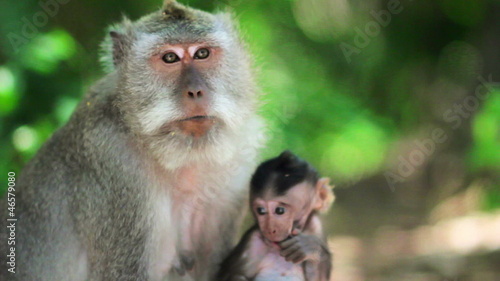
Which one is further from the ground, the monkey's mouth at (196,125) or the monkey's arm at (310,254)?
the monkey's mouth at (196,125)

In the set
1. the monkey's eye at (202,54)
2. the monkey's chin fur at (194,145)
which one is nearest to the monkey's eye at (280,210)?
the monkey's chin fur at (194,145)

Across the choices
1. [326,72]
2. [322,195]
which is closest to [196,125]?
[322,195]

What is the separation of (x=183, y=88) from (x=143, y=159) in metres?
0.58

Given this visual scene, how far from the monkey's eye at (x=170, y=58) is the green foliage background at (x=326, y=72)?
0.92 meters

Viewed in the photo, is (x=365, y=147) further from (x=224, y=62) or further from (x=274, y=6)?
(x=224, y=62)

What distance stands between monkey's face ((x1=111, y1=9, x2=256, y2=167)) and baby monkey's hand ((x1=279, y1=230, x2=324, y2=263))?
2.79ft

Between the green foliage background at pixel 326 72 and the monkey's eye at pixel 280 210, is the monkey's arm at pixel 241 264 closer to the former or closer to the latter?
the monkey's eye at pixel 280 210

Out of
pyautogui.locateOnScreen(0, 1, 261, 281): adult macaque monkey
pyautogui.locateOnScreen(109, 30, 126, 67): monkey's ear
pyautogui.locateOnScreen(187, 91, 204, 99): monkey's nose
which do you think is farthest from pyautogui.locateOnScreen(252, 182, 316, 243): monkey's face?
pyautogui.locateOnScreen(109, 30, 126, 67): monkey's ear

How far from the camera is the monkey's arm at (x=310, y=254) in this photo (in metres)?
4.64

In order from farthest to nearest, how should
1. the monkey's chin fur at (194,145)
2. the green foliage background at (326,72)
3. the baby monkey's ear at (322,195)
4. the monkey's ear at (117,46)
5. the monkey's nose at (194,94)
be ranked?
the green foliage background at (326,72) → the baby monkey's ear at (322,195) → the monkey's ear at (117,46) → the monkey's chin fur at (194,145) → the monkey's nose at (194,94)

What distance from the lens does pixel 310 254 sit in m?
4.64

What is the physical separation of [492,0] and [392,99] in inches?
79.8

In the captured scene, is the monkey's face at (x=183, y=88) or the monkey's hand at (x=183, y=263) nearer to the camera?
the monkey's face at (x=183, y=88)

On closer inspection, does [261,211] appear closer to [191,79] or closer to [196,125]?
[196,125]
